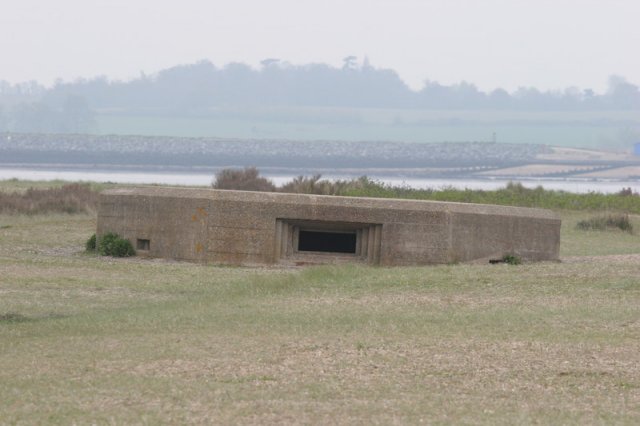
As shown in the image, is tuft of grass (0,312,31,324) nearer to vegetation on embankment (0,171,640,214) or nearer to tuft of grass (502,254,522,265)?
tuft of grass (502,254,522,265)

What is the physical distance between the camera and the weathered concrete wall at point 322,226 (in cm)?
1959

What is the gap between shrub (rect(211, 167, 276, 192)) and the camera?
36.8m

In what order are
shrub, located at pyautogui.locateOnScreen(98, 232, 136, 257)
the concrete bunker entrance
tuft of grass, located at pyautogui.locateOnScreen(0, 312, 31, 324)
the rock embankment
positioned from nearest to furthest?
tuft of grass, located at pyautogui.locateOnScreen(0, 312, 31, 324)
the concrete bunker entrance
shrub, located at pyautogui.locateOnScreen(98, 232, 136, 257)
the rock embankment

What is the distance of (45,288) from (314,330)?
4.71 meters

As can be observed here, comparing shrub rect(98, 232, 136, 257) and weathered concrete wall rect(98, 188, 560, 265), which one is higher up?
weathered concrete wall rect(98, 188, 560, 265)

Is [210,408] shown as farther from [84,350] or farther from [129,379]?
[84,350]

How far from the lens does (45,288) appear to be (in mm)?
15906

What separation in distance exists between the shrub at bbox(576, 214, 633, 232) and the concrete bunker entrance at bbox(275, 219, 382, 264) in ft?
33.8

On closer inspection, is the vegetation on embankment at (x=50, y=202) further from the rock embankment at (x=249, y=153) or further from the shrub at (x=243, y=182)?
the rock embankment at (x=249, y=153)

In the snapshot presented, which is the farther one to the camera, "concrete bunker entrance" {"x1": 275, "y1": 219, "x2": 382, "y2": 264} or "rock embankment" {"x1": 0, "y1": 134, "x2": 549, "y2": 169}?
"rock embankment" {"x1": 0, "y1": 134, "x2": 549, "y2": 169}

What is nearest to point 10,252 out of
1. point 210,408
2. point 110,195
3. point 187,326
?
point 110,195

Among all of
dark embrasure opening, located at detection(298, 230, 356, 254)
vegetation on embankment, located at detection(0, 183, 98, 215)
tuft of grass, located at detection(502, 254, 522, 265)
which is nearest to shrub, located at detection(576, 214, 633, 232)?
tuft of grass, located at detection(502, 254, 522, 265)

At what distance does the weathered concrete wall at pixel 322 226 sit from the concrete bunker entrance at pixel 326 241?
0.5 inches

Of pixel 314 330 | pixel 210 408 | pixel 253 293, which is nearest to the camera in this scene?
pixel 210 408
